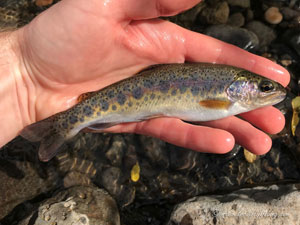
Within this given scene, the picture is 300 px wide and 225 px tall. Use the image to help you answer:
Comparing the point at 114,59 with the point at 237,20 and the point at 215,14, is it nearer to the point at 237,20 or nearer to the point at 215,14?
the point at 215,14

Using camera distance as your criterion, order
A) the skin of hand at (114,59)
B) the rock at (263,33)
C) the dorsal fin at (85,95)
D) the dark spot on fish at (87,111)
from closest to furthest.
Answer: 1. the skin of hand at (114,59)
2. the dark spot on fish at (87,111)
3. the dorsal fin at (85,95)
4. the rock at (263,33)

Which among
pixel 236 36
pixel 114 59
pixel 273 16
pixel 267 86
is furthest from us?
pixel 273 16

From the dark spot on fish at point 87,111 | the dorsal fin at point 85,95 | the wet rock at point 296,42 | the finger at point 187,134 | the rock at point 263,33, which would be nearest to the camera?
the finger at point 187,134

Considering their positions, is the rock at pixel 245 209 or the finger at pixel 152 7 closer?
the finger at pixel 152 7

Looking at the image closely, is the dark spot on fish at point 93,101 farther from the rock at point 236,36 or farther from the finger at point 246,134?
the rock at point 236,36

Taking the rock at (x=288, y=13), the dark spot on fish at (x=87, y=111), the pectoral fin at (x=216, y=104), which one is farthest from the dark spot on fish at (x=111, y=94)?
the rock at (x=288, y=13)

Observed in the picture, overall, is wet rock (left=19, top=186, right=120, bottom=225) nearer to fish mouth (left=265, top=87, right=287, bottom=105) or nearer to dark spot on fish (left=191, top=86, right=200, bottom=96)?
dark spot on fish (left=191, top=86, right=200, bottom=96)

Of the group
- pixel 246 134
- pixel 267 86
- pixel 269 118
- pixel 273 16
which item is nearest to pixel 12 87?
pixel 246 134
